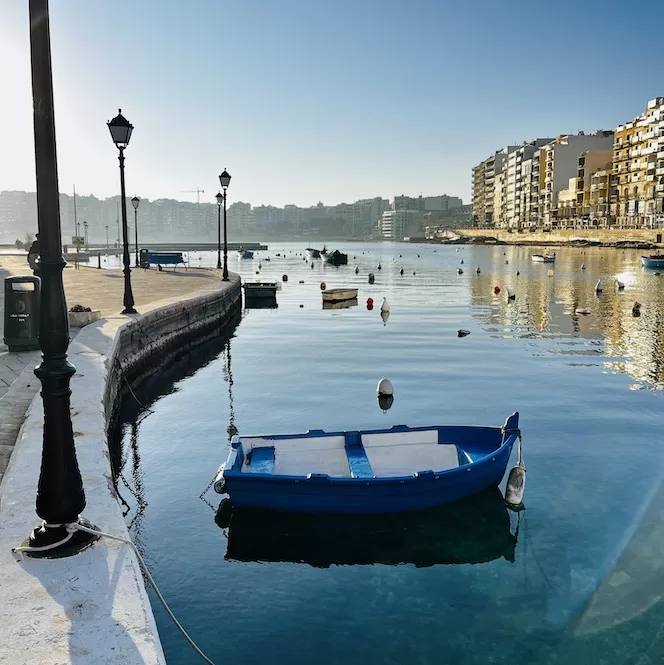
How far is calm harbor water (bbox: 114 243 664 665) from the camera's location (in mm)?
7324

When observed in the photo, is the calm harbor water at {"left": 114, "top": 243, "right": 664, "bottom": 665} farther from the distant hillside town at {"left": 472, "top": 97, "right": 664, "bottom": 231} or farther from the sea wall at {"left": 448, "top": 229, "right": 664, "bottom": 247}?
the distant hillside town at {"left": 472, "top": 97, "right": 664, "bottom": 231}

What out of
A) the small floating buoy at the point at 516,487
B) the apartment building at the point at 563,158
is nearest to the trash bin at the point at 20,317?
the small floating buoy at the point at 516,487

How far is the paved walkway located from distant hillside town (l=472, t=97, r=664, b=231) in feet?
355

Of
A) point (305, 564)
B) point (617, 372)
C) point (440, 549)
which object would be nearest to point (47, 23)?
point (305, 564)

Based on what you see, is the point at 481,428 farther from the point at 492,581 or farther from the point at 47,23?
the point at 47,23

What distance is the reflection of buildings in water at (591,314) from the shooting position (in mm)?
25375

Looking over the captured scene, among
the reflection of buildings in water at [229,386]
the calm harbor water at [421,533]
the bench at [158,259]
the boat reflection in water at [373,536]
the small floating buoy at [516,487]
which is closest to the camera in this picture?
the calm harbor water at [421,533]

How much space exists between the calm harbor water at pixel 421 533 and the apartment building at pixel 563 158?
160 metres

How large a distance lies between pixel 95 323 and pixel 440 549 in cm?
1382

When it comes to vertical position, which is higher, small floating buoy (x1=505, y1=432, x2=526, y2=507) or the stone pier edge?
the stone pier edge

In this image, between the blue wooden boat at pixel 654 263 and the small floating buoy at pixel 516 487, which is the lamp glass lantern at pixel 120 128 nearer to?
the small floating buoy at pixel 516 487

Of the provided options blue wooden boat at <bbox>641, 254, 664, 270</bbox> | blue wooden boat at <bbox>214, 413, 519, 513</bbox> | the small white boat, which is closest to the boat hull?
blue wooden boat at <bbox>641, 254, 664, 270</bbox>

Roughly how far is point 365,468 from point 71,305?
61.3 feet

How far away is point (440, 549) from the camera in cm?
945
